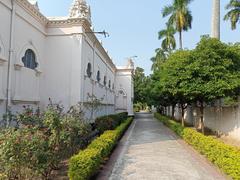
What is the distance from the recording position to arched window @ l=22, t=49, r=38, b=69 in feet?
45.3

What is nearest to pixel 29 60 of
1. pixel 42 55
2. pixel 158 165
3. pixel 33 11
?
pixel 42 55

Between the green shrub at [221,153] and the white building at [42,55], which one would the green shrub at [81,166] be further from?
the white building at [42,55]

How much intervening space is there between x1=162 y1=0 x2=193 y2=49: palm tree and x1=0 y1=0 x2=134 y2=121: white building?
13844 mm

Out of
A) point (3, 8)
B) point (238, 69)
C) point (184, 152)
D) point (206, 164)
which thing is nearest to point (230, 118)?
point (238, 69)

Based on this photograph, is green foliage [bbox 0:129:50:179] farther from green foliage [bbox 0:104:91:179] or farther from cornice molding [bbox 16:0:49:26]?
cornice molding [bbox 16:0:49:26]

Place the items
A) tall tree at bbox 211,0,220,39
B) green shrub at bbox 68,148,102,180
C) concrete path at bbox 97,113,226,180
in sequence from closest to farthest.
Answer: green shrub at bbox 68,148,102,180 < concrete path at bbox 97,113,226,180 < tall tree at bbox 211,0,220,39

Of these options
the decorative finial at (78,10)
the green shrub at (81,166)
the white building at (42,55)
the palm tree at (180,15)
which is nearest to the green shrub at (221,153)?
the green shrub at (81,166)

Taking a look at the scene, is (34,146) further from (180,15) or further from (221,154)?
(180,15)

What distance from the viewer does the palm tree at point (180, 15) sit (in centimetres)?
2884

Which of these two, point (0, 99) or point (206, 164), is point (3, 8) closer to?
point (0, 99)

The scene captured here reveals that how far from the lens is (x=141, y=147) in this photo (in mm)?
12141

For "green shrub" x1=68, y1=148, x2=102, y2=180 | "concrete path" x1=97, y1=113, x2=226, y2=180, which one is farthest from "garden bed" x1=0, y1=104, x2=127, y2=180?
"concrete path" x1=97, y1=113, x2=226, y2=180

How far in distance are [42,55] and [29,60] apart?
71.6 inches

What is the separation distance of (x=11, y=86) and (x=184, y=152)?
840 centimetres
